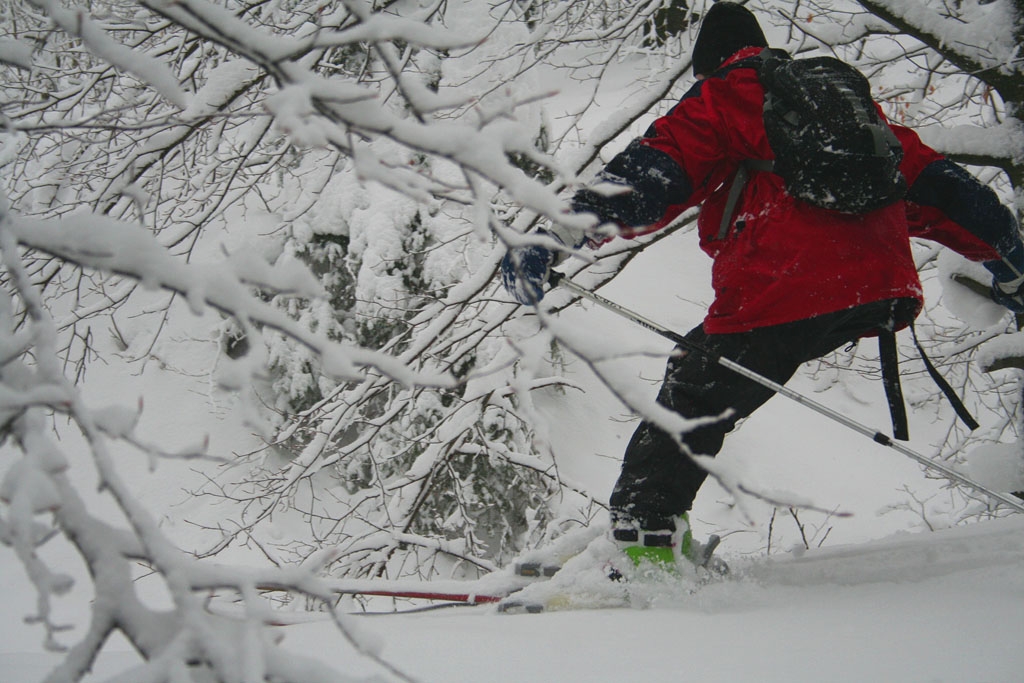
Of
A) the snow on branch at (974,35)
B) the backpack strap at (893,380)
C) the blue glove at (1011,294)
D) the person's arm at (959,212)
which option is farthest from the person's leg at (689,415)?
the snow on branch at (974,35)

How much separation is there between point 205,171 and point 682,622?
2674 millimetres

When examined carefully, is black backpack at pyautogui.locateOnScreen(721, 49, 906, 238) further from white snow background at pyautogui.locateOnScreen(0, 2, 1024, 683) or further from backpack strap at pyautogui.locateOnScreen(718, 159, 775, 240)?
white snow background at pyautogui.locateOnScreen(0, 2, 1024, 683)

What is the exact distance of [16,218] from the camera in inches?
32.0

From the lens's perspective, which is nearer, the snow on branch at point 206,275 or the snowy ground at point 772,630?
the snow on branch at point 206,275

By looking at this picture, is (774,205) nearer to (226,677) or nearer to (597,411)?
(226,677)

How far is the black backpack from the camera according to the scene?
1.65 meters

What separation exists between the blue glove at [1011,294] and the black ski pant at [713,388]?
1.95 ft

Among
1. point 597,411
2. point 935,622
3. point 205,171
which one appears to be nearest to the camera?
point 935,622

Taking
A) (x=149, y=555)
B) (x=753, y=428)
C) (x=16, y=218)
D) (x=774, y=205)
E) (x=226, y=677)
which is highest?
(x=753, y=428)

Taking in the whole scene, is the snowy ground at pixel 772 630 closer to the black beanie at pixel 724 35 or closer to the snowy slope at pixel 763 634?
the snowy slope at pixel 763 634

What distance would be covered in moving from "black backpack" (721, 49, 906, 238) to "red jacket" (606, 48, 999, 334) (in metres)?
0.07

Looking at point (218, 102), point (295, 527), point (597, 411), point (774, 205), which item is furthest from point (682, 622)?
point (597, 411)

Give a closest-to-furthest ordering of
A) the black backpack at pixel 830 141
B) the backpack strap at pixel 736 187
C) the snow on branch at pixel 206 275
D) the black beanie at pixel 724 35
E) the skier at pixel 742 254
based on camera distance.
→ the snow on branch at pixel 206 275 < the black backpack at pixel 830 141 < the skier at pixel 742 254 < the backpack strap at pixel 736 187 < the black beanie at pixel 724 35

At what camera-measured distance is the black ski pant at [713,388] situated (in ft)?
6.02
